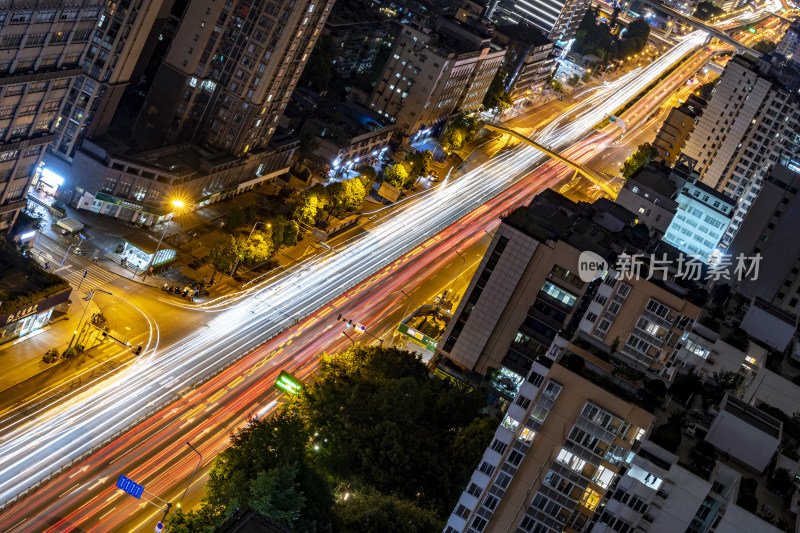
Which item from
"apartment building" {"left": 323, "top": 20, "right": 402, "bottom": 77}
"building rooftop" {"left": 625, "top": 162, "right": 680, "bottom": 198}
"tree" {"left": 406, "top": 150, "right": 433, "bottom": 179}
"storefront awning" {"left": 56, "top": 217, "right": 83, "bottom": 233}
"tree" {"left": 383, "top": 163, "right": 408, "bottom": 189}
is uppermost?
"building rooftop" {"left": 625, "top": 162, "right": 680, "bottom": 198}

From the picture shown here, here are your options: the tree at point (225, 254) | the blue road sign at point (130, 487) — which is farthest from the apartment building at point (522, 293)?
the blue road sign at point (130, 487)

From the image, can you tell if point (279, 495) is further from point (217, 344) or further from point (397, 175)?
point (397, 175)

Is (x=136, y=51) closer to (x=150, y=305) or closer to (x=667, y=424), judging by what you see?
(x=150, y=305)

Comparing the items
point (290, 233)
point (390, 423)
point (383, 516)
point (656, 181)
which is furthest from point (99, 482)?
point (656, 181)

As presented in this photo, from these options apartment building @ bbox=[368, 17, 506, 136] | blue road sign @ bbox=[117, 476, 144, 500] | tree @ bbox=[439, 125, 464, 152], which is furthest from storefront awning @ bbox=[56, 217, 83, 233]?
tree @ bbox=[439, 125, 464, 152]

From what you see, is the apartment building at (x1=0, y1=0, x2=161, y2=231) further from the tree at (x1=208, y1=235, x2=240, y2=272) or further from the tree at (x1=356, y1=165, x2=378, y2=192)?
the tree at (x1=356, y1=165, x2=378, y2=192)

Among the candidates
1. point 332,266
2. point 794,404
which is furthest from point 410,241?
point 794,404

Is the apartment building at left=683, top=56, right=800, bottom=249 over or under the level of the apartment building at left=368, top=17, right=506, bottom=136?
over
